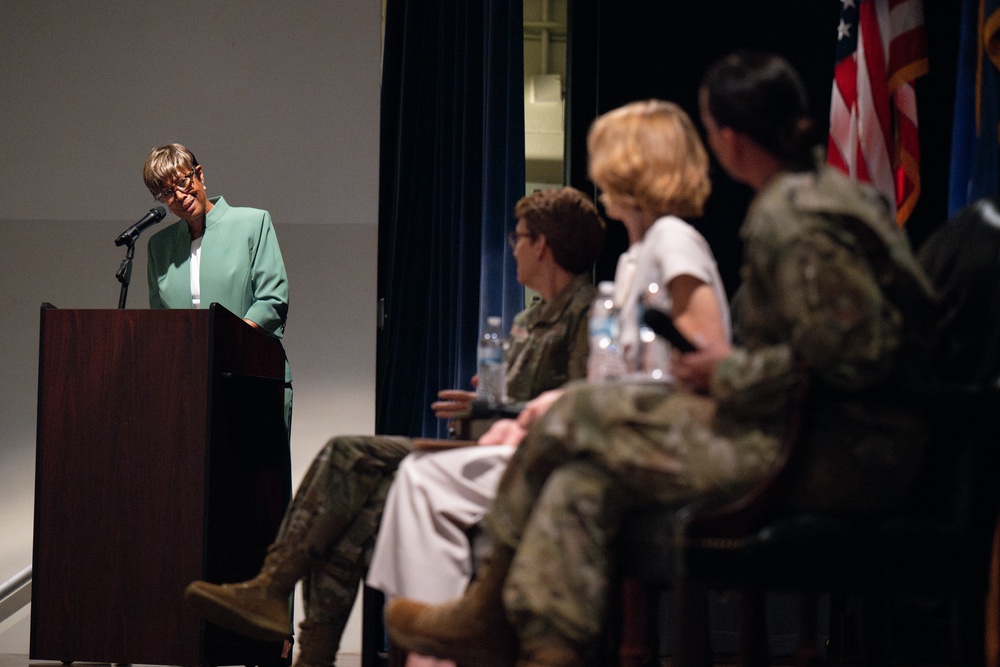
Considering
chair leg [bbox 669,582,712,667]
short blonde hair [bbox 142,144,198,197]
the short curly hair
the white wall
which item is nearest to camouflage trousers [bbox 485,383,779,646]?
chair leg [bbox 669,582,712,667]

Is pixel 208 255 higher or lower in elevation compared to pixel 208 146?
lower

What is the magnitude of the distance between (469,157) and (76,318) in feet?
4.83

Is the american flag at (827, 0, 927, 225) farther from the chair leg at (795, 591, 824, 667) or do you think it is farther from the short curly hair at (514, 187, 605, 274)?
the chair leg at (795, 591, 824, 667)

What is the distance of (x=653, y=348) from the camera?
2.21 metres

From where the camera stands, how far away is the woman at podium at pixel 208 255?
384 cm

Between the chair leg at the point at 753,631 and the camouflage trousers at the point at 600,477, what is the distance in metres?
0.53

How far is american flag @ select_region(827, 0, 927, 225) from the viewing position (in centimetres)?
349

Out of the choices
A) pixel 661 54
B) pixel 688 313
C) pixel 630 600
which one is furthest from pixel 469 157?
pixel 688 313

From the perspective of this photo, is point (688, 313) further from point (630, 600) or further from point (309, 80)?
point (309, 80)

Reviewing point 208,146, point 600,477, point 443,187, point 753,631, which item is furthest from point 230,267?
point 600,477

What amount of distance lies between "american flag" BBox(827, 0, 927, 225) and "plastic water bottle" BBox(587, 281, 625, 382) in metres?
A: 1.40

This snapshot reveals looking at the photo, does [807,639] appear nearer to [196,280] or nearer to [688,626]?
[688,626]

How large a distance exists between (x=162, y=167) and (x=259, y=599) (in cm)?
180

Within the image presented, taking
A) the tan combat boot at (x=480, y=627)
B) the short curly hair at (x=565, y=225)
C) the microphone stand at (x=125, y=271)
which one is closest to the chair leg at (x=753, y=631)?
the tan combat boot at (x=480, y=627)
